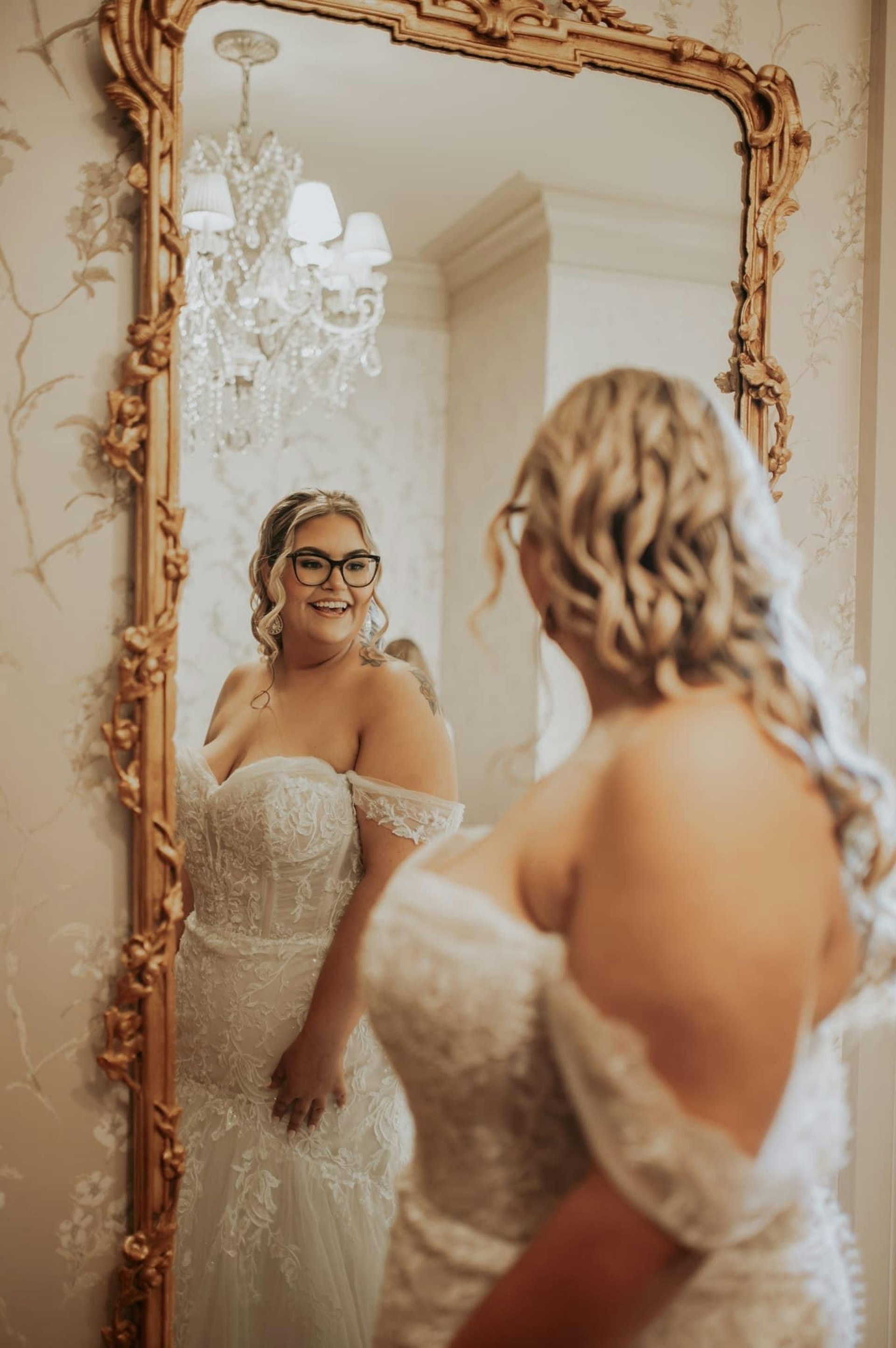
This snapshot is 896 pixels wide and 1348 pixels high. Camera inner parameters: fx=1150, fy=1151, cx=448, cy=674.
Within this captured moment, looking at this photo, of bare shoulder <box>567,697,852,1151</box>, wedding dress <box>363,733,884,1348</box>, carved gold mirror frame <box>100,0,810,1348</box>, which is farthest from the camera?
carved gold mirror frame <box>100,0,810,1348</box>

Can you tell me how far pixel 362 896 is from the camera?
4.63 ft

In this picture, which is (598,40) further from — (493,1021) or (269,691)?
(493,1021)

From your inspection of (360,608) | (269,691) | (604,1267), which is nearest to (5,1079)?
(269,691)

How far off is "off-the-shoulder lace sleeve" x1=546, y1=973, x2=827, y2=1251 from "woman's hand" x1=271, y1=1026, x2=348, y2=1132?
0.63 m

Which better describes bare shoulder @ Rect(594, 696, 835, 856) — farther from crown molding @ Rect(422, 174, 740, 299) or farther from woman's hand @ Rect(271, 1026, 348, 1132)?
crown molding @ Rect(422, 174, 740, 299)

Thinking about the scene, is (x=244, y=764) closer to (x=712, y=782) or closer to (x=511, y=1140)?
(x=511, y=1140)

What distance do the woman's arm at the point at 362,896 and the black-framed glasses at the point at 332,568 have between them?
12 cm

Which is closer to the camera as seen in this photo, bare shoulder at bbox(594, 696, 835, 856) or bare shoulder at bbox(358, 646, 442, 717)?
bare shoulder at bbox(594, 696, 835, 856)

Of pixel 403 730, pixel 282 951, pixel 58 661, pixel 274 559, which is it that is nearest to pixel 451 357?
pixel 274 559

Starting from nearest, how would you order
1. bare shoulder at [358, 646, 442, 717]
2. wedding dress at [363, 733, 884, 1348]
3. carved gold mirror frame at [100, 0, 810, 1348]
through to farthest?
wedding dress at [363, 733, 884, 1348] < carved gold mirror frame at [100, 0, 810, 1348] < bare shoulder at [358, 646, 442, 717]

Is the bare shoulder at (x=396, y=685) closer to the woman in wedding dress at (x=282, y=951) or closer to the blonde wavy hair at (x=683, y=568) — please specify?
the woman in wedding dress at (x=282, y=951)

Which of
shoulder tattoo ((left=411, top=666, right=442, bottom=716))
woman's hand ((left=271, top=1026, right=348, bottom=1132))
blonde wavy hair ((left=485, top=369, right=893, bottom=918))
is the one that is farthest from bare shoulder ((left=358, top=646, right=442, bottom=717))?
blonde wavy hair ((left=485, top=369, right=893, bottom=918))

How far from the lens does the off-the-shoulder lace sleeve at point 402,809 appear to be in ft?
4.66

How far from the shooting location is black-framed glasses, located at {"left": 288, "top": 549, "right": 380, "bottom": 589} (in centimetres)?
142
